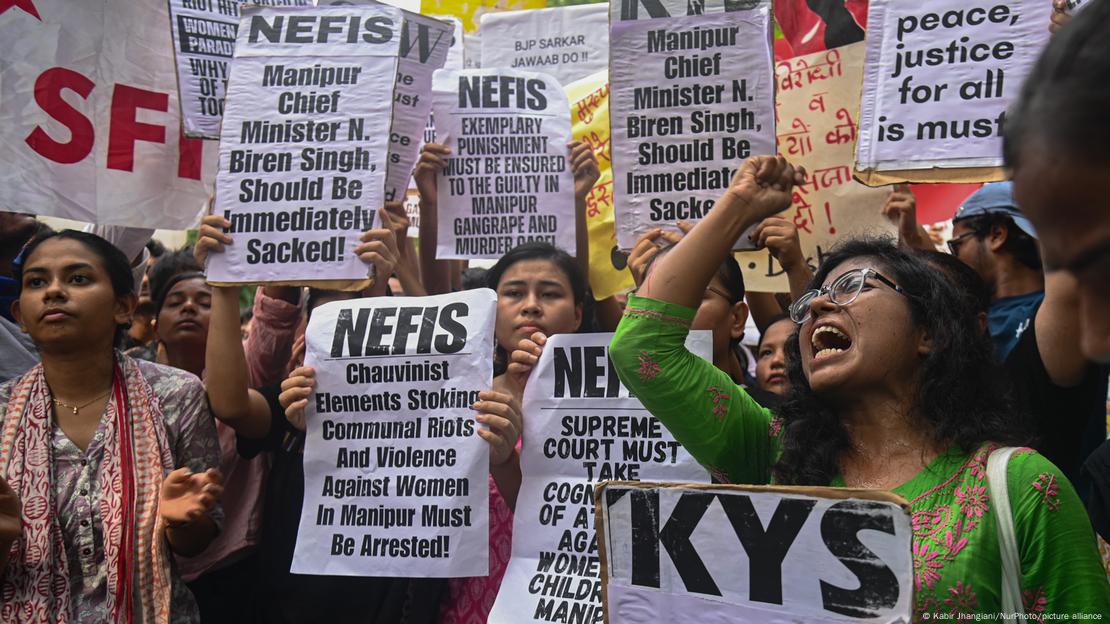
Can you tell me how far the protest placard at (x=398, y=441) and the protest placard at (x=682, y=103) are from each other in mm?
755

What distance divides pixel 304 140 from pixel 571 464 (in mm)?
1676

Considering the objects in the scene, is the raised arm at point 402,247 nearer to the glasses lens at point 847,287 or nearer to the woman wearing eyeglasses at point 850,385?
the woman wearing eyeglasses at point 850,385

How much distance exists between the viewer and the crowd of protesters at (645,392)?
2.14 meters

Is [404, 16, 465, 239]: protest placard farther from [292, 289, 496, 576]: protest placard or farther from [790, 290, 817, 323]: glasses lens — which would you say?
[790, 290, 817, 323]: glasses lens

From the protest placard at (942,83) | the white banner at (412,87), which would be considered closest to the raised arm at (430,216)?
the white banner at (412,87)

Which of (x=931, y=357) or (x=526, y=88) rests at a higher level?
(x=526, y=88)

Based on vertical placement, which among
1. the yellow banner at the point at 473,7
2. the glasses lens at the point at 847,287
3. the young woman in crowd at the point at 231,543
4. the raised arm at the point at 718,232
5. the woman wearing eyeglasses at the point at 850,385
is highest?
the yellow banner at the point at 473,7

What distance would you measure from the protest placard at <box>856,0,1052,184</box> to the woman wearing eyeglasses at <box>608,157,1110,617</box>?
0.85 m

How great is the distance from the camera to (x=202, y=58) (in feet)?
15.0

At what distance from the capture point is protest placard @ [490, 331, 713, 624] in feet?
10.4

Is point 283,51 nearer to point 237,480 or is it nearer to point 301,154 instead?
point 301,154

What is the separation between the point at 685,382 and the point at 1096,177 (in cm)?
182

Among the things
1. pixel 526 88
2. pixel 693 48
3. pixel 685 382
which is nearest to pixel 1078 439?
pixel 685 382

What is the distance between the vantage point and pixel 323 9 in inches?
168
